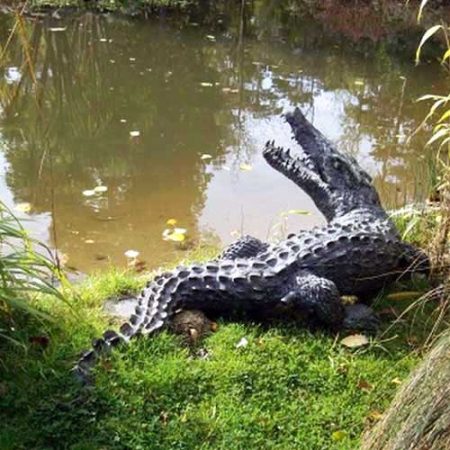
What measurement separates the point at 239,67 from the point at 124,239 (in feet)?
18.9

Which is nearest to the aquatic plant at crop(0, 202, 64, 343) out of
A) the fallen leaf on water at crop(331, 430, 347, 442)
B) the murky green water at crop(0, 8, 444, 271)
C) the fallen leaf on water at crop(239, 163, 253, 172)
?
the murky green water at crop(0, 8, 444, 271)

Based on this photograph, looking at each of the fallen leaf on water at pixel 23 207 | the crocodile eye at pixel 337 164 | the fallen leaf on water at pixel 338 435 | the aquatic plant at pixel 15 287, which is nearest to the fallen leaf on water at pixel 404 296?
the crocodile eye at pixel 337 164

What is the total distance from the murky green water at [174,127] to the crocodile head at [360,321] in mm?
1841

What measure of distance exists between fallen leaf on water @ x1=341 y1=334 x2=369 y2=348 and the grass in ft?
0.14

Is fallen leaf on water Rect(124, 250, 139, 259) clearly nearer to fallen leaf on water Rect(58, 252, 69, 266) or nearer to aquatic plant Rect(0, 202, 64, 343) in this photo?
fallen leaf on water Rect(58, 252, 69, 266)

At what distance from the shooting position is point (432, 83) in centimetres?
1051

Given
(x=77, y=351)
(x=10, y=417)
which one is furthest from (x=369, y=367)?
(x=10, y=417)

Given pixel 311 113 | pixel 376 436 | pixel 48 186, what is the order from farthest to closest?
pixel 311 113 < pixel 48 186 < pixel 376 436

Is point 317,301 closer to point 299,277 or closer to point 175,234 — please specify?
point 299,277

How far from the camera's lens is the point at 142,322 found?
3508mm

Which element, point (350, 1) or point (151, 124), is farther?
point (350, 1)

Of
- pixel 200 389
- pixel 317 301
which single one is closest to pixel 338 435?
pixel 200 389

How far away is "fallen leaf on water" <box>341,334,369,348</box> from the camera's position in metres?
3.56

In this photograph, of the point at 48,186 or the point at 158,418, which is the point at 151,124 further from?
the point at 158,418
